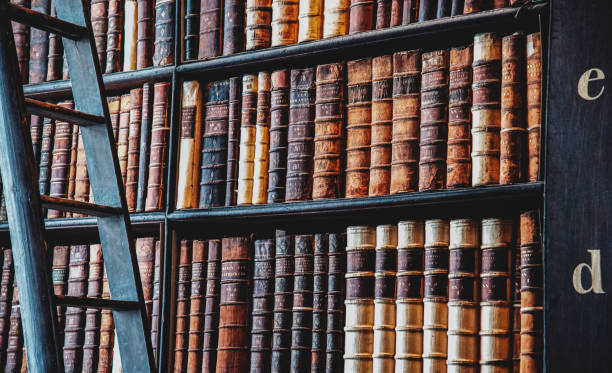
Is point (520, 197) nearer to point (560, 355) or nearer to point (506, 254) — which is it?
point (506, 254)

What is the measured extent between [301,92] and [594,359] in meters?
0.90

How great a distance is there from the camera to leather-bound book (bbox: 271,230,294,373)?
202cm

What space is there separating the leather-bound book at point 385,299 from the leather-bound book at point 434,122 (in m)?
0.14

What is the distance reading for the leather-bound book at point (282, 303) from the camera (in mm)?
2016

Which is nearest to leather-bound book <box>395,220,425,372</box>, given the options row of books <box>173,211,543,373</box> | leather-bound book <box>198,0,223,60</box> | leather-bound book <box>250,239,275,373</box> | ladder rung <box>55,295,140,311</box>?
row of books <box>173,211,543,373</box>

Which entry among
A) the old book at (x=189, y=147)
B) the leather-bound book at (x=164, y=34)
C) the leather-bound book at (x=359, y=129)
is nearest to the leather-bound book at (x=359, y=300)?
the leather-bound book at (x=359, y=129)

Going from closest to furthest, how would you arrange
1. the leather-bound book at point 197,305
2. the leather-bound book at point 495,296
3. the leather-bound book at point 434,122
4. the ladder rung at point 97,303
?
the ladder rung at point 97,303 < the leather-bound book at point 495,296 < the leather-bound book at point 434,122 < the leather-bound book at point 197,305

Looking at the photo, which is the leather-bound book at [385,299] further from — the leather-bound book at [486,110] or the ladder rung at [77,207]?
the ladder rung at [77,207]

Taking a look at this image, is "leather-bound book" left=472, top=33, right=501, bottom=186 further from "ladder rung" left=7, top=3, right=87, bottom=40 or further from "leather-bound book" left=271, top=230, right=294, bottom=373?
"ladder rung" left=7, top=3, right=87, bottom=40

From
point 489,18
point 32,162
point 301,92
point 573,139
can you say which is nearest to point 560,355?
point 573,139

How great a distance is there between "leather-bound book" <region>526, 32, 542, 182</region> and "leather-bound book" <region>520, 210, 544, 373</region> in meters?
0.10

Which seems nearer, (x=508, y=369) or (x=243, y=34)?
(x=508, y=369)

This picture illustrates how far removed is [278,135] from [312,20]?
0.28m

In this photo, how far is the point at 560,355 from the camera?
165 centimetres
